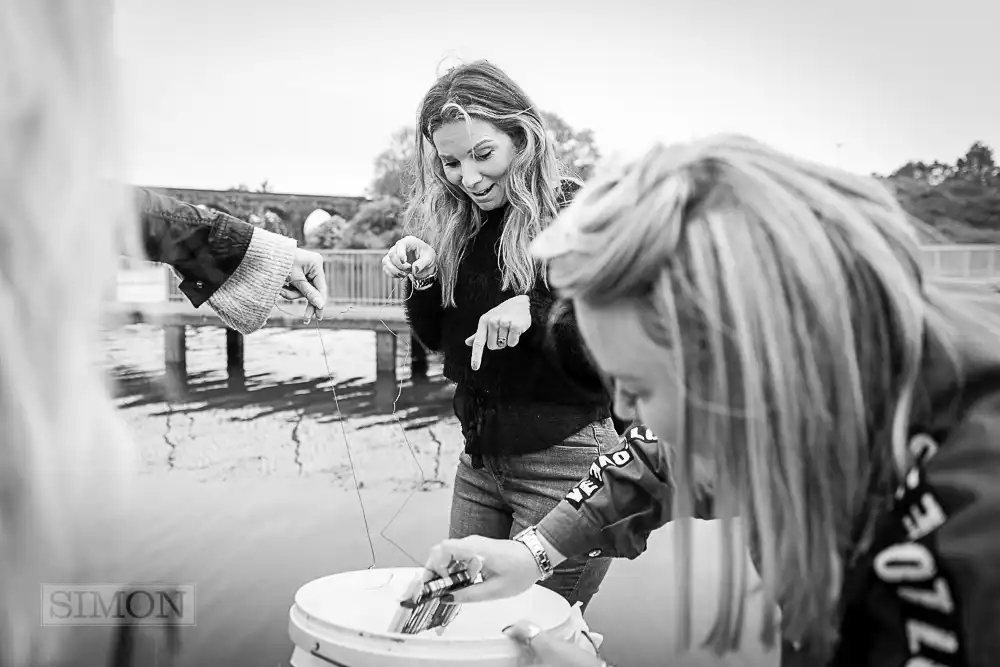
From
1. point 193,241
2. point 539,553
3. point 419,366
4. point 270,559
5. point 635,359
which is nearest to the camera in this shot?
point 635,359

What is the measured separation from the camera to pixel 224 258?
3.37 ft

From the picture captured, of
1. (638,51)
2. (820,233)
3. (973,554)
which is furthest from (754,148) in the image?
(638,51)

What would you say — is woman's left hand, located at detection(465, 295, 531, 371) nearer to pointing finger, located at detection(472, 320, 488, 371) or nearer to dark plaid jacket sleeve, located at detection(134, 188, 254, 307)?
pointing finger, located at detection(472, 320, 488, 371)

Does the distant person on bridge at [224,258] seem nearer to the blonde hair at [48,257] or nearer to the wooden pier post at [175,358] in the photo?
the blonde hair at [48,257]

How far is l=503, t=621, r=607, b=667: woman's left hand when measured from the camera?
27.5 inches

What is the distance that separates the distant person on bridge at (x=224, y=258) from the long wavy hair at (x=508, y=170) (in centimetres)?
Result: 23

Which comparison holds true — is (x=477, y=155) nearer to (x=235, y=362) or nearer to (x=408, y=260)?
(x=408, y=260)

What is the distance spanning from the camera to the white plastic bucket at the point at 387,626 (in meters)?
0.77

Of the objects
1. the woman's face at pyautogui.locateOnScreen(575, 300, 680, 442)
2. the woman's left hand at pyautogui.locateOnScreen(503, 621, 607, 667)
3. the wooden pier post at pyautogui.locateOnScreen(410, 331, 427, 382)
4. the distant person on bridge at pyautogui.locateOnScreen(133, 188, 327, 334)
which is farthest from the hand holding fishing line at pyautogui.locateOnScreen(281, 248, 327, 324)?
the wooden pier post at pyautogui.locateOnScreen(410, 331, 427, 382)

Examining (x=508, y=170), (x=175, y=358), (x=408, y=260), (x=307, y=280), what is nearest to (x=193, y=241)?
(x=307, y=280)

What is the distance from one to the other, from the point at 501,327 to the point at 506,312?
0.02 meters

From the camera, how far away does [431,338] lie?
4.07 feet

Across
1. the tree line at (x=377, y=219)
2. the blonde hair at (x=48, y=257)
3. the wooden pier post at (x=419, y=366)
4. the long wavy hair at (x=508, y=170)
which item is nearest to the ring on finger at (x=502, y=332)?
the long wavy hair at (x=508, y=170)

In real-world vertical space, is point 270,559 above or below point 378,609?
below
